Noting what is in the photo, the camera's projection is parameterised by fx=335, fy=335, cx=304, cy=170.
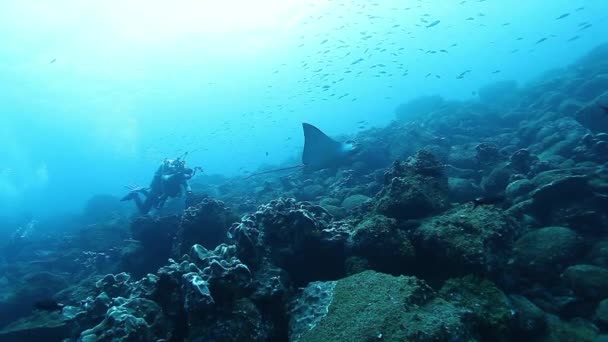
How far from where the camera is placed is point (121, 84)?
2621 inches

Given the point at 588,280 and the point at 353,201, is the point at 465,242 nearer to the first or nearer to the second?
the point at 588,280

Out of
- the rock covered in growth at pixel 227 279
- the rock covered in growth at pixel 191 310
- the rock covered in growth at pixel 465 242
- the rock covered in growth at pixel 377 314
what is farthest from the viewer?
the rock covered in growth at pixel 465 242

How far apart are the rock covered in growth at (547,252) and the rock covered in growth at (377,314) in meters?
2.67

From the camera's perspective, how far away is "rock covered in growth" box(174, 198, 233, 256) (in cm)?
909

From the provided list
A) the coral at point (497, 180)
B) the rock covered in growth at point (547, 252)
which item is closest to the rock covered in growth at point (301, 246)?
the rock covered in growth at point (547, 252)

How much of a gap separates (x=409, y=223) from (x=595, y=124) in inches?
468

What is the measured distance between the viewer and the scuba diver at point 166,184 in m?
15.5

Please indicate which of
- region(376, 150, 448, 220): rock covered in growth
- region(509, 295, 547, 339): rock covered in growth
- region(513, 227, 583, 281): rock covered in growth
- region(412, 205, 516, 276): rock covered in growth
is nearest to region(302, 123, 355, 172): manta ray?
region(376, 150, 448, 220): rock covered in growth

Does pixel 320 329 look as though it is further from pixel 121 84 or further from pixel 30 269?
pixel 121 84

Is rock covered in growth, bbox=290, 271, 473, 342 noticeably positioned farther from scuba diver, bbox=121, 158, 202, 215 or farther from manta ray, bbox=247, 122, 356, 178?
scuba diver, bbox=121, 158, 202, 215

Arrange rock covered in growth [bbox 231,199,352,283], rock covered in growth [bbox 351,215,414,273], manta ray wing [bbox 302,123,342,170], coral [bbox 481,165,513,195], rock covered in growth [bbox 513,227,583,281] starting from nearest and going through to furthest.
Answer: rock covered in growth [bbox 351,215,414,273], rock covered in growth [bbox 513,227,583,281], rock covered in growth [bbox 231,199,352,283], coral [bbox 481,165,513,195], manta ray wing [bbox 302,123,342,170]

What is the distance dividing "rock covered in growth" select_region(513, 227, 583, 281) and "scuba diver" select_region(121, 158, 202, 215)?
522 inches

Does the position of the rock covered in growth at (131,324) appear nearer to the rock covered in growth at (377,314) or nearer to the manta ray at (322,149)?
the rock covered in growth at (377,314)

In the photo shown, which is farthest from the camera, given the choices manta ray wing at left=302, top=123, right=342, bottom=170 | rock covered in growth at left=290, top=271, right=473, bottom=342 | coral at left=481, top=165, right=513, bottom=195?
manta ray wing at left=302, top=123, right=342, bottom=170
